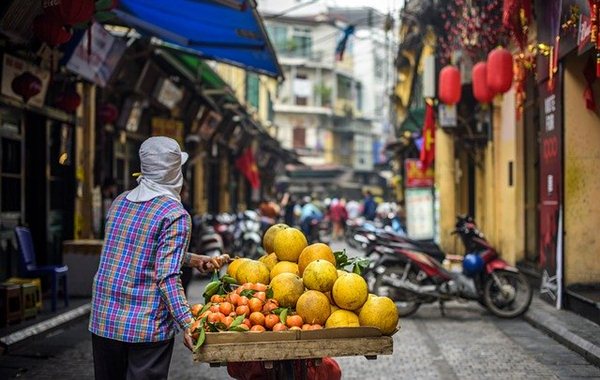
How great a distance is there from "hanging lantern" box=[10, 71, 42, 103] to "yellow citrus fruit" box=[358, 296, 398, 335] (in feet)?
23.4

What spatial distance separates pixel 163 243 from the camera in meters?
4.20

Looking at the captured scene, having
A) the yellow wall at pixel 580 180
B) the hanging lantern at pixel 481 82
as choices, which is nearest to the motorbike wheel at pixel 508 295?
the yellow wall at pixel 580 180

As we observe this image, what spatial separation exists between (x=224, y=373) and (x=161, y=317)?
3429 millimetres

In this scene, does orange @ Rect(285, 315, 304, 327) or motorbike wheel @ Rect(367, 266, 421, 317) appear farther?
motorbike wheel @ Rect(367, 266, 421, 317)

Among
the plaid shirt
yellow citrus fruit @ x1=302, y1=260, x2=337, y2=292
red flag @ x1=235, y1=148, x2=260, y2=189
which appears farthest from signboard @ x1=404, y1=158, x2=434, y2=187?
the plaid shirt

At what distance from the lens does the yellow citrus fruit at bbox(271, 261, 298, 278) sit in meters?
4.89

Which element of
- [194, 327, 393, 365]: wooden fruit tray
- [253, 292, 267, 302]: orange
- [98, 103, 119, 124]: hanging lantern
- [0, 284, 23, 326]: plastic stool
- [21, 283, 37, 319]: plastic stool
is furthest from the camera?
[98, 103, 119, 124]: hanging lantern

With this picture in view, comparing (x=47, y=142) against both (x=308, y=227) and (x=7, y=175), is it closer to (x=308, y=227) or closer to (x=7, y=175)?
(x=7, y=175)

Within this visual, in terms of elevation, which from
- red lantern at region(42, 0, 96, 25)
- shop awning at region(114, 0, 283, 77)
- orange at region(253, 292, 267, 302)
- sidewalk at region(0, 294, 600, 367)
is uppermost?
shop awning at region(114, 0, 283, 77)

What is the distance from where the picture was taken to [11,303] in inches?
362

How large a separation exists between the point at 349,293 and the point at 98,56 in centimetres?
866

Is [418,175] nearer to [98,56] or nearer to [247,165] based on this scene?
[247,165]

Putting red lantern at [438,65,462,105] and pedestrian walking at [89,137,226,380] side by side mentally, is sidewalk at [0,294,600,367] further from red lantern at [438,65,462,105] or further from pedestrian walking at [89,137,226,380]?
red lantern at [438,65,462,105]

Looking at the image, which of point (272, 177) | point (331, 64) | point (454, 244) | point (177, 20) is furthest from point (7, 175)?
point (331, 64)
